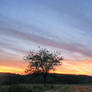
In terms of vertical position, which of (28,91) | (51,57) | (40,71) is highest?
(51,57)

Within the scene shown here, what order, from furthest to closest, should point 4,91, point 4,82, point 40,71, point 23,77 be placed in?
point 23,77 < point 40,71 < point 4,82 < point 4,91

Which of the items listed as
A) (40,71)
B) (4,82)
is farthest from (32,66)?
(4,82)

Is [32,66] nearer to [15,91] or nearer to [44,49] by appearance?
[44,49]

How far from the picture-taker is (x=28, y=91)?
29078 mm

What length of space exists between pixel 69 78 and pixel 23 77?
1113 inches

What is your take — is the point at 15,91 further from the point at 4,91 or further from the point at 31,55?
the point at 31,55

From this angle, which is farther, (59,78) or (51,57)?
(59,78)

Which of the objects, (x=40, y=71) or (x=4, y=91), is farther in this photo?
(x=40, y=71)

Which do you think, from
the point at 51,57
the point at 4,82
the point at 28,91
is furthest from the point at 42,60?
the point at 28,91

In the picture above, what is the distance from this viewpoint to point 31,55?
2347 inches

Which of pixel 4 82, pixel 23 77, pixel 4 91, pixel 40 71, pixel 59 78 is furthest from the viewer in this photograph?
pixel 59 78

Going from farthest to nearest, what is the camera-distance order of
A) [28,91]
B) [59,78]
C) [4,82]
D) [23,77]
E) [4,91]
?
[59,78], [23,77], [4,82], [28,91], [4,91]

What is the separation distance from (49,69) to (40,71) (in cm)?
270

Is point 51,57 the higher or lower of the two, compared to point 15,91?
higher
